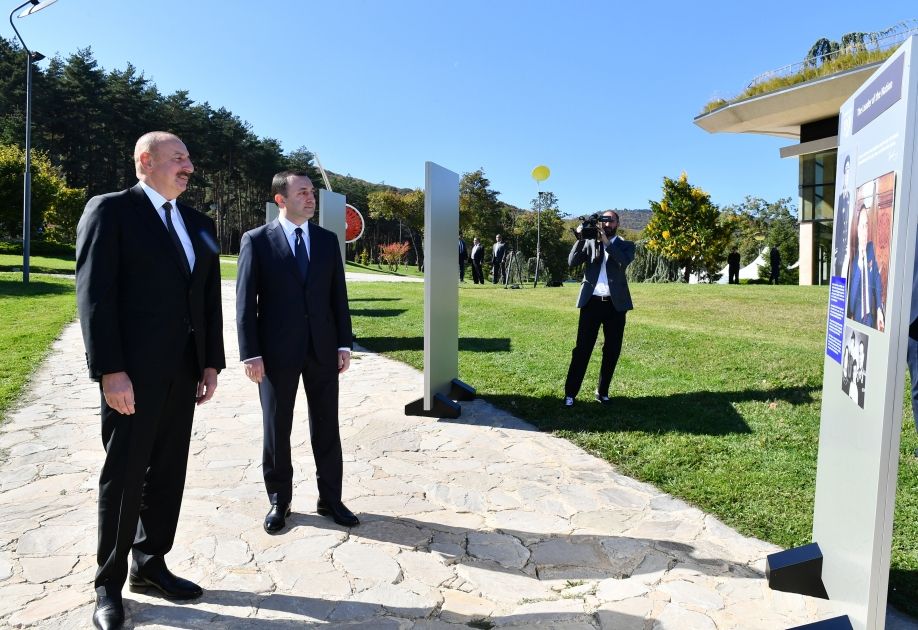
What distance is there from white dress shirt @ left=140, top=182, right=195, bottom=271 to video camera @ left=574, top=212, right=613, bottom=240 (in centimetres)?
448

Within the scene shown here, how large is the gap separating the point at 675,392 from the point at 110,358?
607 centimetres

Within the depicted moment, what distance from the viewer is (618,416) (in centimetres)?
634

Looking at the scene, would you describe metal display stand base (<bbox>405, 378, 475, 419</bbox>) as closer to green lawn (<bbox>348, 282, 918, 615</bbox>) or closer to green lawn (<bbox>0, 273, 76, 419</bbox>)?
green lawn (<bbox>348, 282, 918, 615</bbox>)

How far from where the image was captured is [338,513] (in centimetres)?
396

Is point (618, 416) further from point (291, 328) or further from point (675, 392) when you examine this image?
point (291, 328)

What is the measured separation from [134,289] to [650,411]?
5.18 meters

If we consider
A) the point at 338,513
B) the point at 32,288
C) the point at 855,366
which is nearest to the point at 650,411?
the point at 338,513

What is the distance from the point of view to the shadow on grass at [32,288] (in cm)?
1839

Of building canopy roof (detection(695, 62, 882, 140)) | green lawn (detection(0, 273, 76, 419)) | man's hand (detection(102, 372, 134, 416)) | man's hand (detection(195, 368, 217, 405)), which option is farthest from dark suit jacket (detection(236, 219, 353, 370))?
building canopy roof (detection(695, 62, 882, 140))

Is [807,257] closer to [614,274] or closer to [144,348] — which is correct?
[614,274]

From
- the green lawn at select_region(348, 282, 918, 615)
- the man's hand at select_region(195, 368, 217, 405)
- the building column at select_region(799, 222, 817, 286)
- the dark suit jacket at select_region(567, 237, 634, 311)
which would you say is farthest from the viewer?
the building column at select_region(799, 222, 817, 286)

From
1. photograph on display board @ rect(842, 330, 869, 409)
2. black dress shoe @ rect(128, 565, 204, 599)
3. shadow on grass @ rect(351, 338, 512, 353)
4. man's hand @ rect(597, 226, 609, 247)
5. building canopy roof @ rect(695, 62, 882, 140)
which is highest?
building canopy roof @ rect(695, 62, 882, 140)

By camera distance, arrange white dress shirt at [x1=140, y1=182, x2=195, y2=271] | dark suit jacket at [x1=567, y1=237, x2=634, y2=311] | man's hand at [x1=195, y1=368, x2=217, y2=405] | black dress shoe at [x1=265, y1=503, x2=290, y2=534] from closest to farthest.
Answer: white dress shirt at [x1=140, y1=182, x2=195, y2=271] < man's hand at [x1=195, y1=368, x2=217, y2=405] < black dress shoe at [x1=265, y1=503, x2=290, y2=534] < dark suit jacket at [x1=567, y1=237, x2=634, y2=311]

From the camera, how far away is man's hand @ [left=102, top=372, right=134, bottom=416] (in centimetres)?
263
